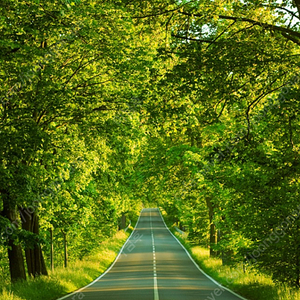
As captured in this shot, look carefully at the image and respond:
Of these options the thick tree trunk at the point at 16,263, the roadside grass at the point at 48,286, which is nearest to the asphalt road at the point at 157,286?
the roadside grass at the point at 48,286

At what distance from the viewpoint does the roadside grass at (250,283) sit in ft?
46.4

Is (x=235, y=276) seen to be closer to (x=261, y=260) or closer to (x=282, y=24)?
(x=261, y=260)

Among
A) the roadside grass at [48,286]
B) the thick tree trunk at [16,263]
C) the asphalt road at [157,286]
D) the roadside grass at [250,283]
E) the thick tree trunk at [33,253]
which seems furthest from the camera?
the thick tree trunk at [33,253]

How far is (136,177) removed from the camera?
98.8 feet

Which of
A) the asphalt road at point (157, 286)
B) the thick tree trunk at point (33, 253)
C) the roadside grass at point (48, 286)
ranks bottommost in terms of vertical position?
the asphalt road at point (157, 286)

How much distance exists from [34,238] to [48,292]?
4.75 m

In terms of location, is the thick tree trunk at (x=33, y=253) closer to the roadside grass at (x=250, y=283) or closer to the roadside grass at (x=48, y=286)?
the roadside grass at (x=48, y=286)

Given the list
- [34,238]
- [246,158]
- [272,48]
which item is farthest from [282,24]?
[34,238]

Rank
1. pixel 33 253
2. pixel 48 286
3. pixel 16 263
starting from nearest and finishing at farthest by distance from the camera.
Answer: pixel 16 263 < pixel 48 286 < pixel 33 253

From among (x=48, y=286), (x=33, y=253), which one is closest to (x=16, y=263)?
(x=48, y=286)

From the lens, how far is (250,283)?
1808 cm

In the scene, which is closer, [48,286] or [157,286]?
[48,286]

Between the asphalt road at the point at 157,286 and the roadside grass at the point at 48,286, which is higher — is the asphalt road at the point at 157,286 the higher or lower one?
the lower one

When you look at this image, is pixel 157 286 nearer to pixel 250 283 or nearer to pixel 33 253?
pixel 250 283
